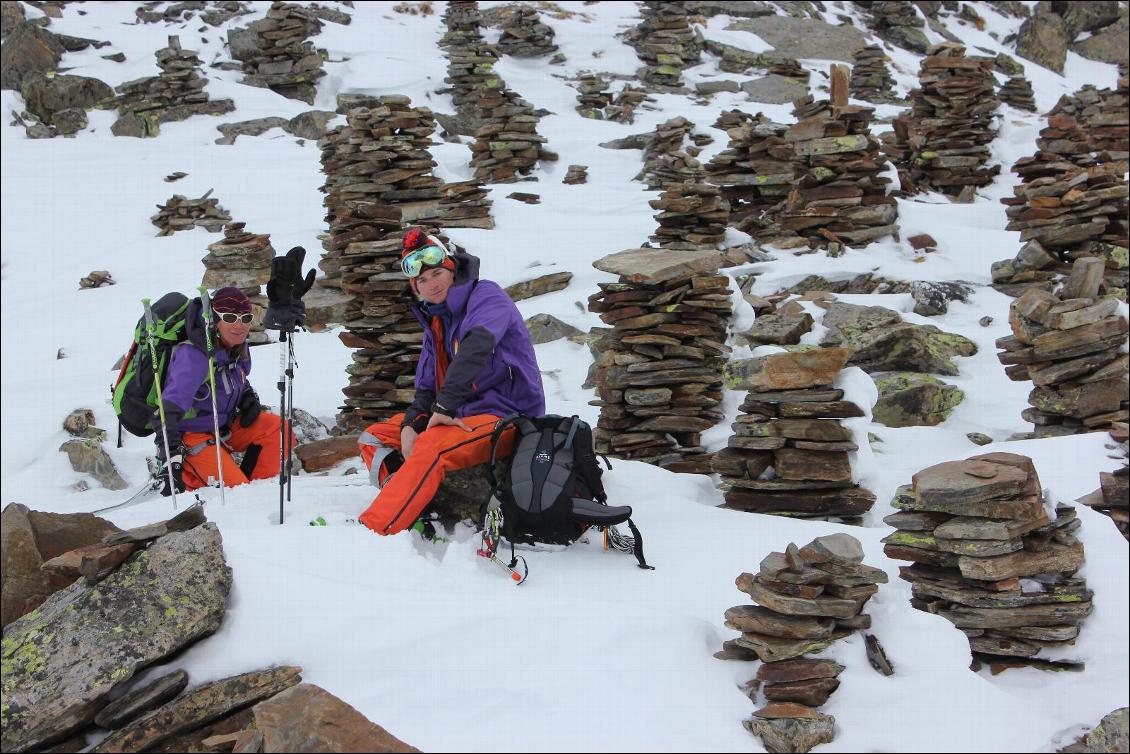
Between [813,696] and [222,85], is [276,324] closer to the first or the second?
[813,696]

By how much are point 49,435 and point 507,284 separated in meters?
6.05

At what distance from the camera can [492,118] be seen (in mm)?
18766

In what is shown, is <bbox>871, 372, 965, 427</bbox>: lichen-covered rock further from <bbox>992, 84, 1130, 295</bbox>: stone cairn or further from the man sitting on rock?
the man sitting on rock

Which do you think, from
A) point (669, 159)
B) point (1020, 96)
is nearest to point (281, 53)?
point (669, 159)

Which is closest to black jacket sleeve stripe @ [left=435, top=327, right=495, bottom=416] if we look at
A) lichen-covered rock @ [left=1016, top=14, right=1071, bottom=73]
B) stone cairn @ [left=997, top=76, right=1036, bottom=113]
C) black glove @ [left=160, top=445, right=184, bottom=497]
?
black glove @ [left=160, top=445, right=184, bottom=497]

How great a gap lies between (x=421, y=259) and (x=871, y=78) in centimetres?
2162

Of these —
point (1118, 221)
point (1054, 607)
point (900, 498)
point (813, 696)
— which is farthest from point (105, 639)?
point (1118, 221)

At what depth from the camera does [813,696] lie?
398 cm

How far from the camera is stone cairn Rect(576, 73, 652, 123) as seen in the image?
22.1m

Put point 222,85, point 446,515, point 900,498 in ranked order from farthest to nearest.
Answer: point 222,85, point 446,515, point 900,498

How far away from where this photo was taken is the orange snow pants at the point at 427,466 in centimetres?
528

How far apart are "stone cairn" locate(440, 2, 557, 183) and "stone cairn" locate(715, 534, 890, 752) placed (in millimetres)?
14369

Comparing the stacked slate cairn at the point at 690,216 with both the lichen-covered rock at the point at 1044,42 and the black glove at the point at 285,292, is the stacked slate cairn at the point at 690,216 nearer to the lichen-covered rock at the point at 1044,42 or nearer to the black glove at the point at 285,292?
the black glove at the point at 285,292

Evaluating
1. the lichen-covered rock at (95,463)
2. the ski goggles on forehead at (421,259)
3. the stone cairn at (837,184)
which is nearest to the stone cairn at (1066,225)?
the stone cairn at (837,184)
